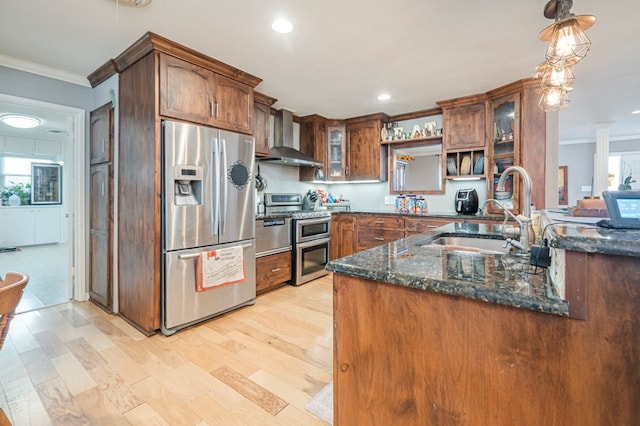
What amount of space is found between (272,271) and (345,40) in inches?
95.7

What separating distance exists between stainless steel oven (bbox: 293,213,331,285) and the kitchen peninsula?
262 centimetres

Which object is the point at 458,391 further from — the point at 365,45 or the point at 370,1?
the point at 365,45

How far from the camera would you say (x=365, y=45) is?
2363mm

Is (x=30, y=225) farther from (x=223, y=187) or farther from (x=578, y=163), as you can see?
(x=578, y=163)

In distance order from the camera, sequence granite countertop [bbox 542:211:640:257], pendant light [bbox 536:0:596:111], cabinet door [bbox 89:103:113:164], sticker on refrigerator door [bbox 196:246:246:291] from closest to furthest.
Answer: granite countertop [bbox 542:211:640:257] → pendant light [bbox 536:0:596:111] → sticker on refrigerator door [bbox 196:246:246:291] → cabinet door [bbox 89:103:113:164]

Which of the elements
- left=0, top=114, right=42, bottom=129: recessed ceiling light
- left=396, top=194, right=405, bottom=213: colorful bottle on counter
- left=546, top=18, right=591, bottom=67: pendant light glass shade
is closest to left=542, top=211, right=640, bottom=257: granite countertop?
left=546, top=18, right=591, bottom=67: pendant light glass shade

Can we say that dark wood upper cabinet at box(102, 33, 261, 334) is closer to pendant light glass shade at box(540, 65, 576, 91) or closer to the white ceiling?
the white ceiling

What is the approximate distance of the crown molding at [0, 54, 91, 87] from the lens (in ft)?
8.44

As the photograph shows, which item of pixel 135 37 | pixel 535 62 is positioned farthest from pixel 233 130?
pixel 535 62

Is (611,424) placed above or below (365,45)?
below

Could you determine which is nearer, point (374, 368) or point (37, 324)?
point (374, 368)

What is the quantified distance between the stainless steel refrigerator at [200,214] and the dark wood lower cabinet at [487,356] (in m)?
1.77

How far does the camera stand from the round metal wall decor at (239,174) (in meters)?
2.67

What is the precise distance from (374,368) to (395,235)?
309 centimetres
